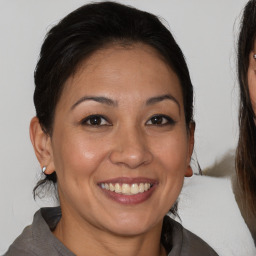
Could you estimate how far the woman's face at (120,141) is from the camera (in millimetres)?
1147

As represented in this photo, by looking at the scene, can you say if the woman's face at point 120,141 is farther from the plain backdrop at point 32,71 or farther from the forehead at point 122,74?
the plain backdrop at point 32,71

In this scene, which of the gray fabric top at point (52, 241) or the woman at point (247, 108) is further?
the woman at point (247, 108)

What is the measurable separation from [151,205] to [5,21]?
752mm

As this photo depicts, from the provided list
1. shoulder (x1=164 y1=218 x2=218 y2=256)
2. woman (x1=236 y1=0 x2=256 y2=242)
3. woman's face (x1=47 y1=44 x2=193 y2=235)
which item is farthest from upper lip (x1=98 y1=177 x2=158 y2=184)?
woman (x1=236 y1=0 x2=256 y2=242)

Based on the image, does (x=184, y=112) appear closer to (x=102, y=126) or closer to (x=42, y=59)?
(x=102, y=126)

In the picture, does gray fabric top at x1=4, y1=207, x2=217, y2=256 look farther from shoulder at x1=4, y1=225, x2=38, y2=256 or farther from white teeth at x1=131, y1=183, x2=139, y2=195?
white teeth at x1=131, y1=183, x2=139, y2=195

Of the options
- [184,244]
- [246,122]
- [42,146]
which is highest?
[42,146]

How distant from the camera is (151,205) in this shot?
3.91 feet

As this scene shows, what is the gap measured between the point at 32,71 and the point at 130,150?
68 centimetres

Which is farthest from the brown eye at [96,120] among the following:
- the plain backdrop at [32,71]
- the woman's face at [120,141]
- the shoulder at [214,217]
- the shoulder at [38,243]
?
the shoulder at [214,217]

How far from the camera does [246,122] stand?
1690 mm

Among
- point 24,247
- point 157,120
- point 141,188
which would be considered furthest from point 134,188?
point 24,247

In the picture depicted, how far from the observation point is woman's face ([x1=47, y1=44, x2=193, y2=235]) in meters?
1.15

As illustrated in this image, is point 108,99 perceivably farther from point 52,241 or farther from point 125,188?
point 52,241
